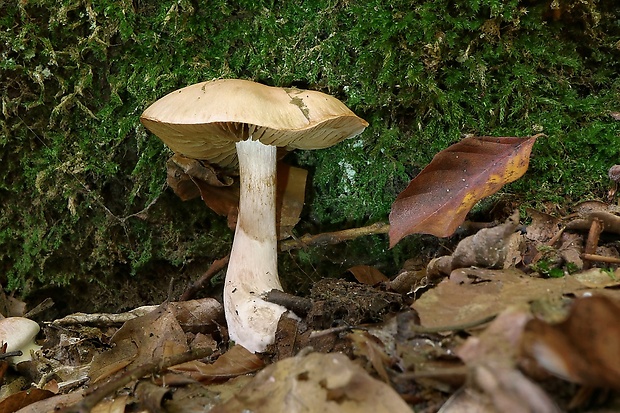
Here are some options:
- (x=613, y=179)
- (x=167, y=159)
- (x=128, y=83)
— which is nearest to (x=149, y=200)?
(x=167, y=159)

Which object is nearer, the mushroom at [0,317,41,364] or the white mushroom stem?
the white mushroom stem

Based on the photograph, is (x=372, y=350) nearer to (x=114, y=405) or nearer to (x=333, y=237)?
(x=114, y=405)

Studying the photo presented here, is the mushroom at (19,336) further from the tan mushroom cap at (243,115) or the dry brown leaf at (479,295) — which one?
the dry brown leaf at (479,295)

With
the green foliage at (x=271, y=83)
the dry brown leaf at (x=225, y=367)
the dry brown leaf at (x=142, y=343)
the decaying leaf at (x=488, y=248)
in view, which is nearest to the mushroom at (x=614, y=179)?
the green foliage at (x=271, y=83)

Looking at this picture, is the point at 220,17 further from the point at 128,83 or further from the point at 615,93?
the point at 615,93

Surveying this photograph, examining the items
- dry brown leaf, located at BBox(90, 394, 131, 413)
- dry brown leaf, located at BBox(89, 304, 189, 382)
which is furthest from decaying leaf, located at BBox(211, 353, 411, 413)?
dry brown leaf, located at BBox(89, 304, 189, 382)

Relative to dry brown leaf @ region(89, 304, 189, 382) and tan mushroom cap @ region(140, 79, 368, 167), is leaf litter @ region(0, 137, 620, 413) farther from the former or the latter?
tan mushroom cap @ region(140, 79, 368, 167)

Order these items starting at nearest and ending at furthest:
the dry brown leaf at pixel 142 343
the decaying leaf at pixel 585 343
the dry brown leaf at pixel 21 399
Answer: the decaying leaf at pixel 585 343 → the dry brown leaf at pixel 21 399 → the dry brown leaf at pixel 142 343

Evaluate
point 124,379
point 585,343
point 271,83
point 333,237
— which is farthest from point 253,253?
point 585,343
